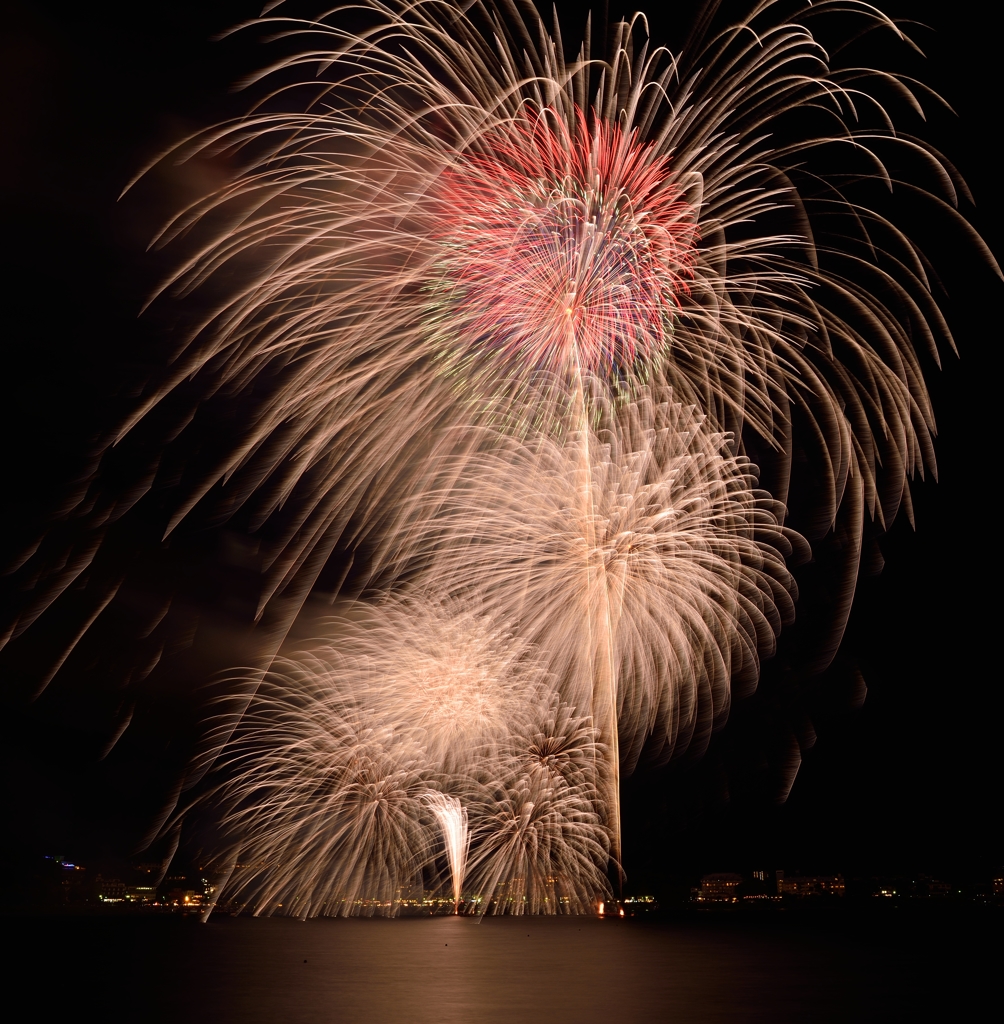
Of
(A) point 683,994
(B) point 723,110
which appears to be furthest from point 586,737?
(B) point 723,110

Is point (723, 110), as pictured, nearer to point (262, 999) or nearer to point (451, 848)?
point (262, 999)

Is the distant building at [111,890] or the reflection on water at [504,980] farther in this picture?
the distant building at [111,890]

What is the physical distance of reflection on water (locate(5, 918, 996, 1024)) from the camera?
2164 centimetres

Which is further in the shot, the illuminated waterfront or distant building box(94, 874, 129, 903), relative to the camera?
distant building box(94, 874, 129, 903)

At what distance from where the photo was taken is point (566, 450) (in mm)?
25125

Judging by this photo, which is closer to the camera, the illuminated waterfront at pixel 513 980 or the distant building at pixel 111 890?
the illuminated waterfront at pixel 513 980

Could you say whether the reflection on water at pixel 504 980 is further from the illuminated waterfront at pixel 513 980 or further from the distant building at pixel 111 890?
the distant building at pixel 111 890

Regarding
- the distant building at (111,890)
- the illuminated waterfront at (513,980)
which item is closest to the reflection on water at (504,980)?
the illuminated waterfront at (513,980)

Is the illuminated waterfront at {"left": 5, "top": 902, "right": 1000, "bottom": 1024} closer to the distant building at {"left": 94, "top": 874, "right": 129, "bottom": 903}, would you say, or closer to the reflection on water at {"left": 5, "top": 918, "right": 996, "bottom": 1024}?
the reflection on water at {"left": 5, "top": 918, "right": 996, "bottom": 1024}

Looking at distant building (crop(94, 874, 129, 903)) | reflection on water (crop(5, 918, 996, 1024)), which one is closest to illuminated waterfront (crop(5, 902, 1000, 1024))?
reflection on water (crop(5, 918, 996, 1024))

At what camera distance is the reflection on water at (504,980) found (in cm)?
2164

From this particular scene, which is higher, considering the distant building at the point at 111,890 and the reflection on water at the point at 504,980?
the distant building at the point at 111,890

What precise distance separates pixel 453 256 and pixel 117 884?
6299 inches

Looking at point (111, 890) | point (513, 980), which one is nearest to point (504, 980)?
point (513, 980)
